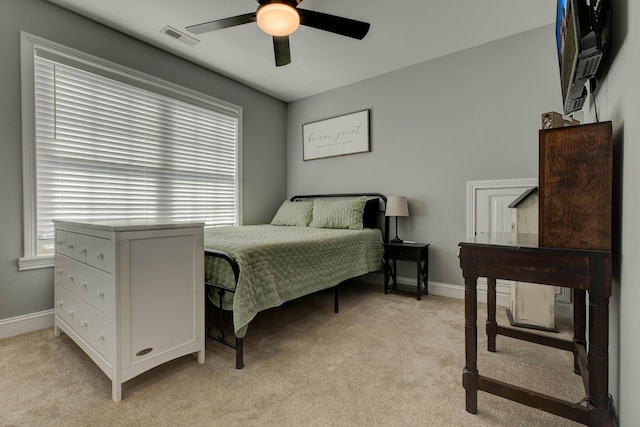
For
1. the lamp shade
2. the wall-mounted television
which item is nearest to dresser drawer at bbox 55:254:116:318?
the wall-mounted television

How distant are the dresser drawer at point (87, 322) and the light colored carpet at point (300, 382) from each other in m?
0.20

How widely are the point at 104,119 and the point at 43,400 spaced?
7.55ft

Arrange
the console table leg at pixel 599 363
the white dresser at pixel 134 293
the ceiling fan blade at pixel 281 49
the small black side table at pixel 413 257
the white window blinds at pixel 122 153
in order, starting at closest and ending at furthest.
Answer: the console table leg at pixel 599 363 → the white dresser at pixel 134 293 → the ceiling fan blade at pixel 281 49 → the white window blinds at pixel 122 153 → the small black side table at pixel 413 257

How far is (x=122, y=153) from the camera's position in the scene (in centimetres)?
288

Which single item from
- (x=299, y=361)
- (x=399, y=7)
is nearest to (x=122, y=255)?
(x=299, y=361)

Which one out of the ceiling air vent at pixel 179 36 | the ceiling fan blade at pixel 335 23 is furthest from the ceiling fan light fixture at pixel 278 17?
the ceiling air vent at pixel 179 36

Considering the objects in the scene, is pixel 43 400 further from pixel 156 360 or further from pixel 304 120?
pixel 304 120

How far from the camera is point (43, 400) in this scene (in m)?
1.48

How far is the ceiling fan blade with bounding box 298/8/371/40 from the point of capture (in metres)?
2.06

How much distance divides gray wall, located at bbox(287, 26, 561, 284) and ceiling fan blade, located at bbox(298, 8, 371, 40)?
1520 millimetres

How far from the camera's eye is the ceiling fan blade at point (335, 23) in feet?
6.75

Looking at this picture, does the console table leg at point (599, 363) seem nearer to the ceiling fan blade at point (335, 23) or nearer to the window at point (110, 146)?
the ceiling fan blade at point (335, 23)

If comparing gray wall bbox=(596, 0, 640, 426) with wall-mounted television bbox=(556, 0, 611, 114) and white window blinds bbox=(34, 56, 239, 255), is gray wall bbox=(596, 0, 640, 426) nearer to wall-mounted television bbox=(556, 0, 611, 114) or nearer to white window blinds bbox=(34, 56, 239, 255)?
wall-mounted television bbox=(556, 0, 611, 114)

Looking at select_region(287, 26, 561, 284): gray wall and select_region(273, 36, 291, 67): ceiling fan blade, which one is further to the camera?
select_region(287, 26, 561, 284): gray wall
